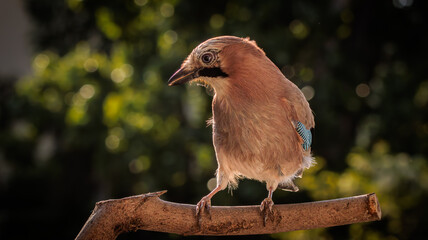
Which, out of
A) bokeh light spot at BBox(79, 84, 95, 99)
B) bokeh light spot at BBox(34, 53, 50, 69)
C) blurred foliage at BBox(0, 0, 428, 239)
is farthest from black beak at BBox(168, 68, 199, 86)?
bokeh light spot at BBox(34, 53, 50, 69)

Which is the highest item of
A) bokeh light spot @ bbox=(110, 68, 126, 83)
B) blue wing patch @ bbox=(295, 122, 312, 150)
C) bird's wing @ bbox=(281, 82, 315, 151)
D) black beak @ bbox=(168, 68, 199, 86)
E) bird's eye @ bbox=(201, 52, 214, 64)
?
bokeh light spot @ bbox=(110, 68, 126, 83)

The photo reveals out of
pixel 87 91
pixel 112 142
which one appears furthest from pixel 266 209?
pixel 87 91

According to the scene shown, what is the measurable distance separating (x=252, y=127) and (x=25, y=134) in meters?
9.38

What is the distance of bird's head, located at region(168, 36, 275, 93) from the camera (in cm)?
206

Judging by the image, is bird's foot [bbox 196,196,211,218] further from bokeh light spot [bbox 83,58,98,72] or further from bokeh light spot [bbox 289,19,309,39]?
bokeh light spot [bbox 83,58,98,72]

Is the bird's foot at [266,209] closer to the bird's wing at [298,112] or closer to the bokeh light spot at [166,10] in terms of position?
the bird's wing at [298,112]

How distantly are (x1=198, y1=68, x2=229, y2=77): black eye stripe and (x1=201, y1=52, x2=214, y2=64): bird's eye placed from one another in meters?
0.04

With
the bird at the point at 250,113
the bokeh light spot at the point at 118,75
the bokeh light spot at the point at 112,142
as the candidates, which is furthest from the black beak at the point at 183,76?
the bokeh light spot at the point at 118,75

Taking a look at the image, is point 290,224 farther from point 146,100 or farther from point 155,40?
point 155,40

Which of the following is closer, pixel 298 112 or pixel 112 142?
pixel 298 112

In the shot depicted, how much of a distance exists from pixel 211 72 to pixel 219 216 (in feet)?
2.06

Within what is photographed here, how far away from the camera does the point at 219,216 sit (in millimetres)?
2258

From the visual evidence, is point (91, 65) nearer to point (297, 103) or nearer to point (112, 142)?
point (112, 142)

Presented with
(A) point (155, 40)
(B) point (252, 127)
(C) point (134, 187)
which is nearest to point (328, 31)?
(A) point (155, 40)
